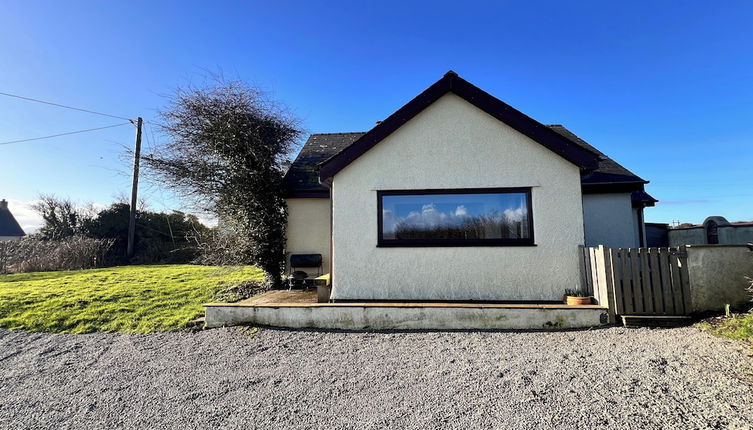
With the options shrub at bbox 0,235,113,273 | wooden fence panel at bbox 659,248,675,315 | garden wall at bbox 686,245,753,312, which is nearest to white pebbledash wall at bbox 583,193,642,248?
garden wall at bbox 686,245,753,312

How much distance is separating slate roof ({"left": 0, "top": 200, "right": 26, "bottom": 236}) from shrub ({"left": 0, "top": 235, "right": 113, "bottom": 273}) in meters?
31.1

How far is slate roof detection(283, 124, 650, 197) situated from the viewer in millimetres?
8797

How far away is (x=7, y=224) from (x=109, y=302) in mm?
46656

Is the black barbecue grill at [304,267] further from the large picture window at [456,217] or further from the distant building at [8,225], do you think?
the distant building at [8,225]

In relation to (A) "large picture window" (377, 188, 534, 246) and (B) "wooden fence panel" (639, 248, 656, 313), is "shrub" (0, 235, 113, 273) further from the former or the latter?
(B) "wooden fence panel" (639, 248, 656, 313)

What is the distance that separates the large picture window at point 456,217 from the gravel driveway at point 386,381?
6.16 feet

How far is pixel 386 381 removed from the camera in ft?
11.8

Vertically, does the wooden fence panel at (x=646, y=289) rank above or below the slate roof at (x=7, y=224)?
below

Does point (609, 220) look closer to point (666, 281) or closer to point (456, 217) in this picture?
point (666, 281)

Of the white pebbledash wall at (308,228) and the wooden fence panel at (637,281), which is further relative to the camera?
the white pebbledash wall at (308,228)

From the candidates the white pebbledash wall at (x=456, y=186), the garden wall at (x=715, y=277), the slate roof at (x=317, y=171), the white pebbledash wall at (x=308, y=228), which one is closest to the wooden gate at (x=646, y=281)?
the garden wall at (x=715, y=277)

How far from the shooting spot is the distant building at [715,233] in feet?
35.9

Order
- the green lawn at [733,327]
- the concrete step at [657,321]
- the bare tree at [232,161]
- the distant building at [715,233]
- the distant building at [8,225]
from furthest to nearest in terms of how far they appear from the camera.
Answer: the distant building at [8,225] → the distant building at [715,233] → the bare tree at [232,161] → the concrete step at [657,321] → the green lawn at [733,327]

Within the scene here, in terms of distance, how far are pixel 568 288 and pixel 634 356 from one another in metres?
2.01
